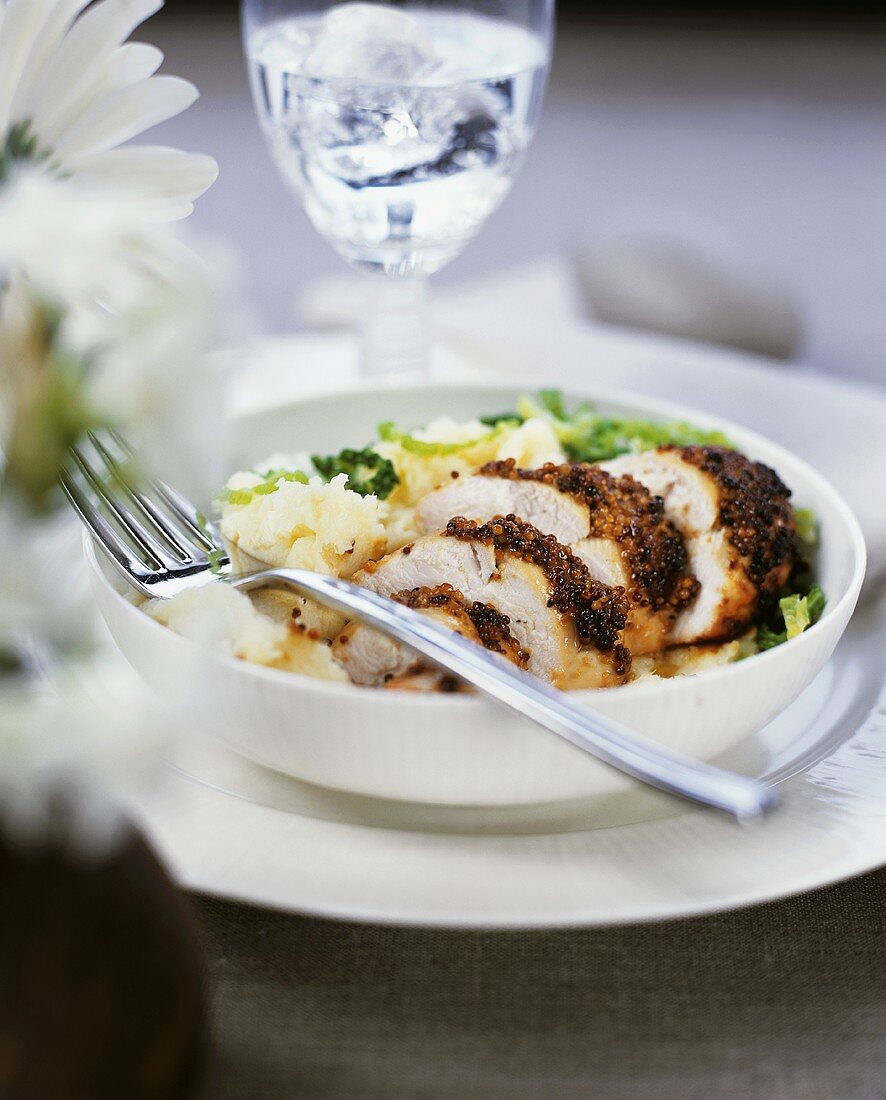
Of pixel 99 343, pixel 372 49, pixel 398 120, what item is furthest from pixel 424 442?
pixel 99 343

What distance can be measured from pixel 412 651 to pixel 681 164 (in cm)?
626

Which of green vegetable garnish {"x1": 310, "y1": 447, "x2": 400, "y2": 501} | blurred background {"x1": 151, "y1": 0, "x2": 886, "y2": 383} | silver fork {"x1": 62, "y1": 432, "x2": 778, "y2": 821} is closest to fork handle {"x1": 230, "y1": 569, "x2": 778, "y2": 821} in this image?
silver fork {"x1": 62, "y1": 432, "x2": 778, "y2": 821}

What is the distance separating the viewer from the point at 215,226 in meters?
6.25

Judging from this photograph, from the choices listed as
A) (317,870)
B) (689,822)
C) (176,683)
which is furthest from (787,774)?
(176,683)

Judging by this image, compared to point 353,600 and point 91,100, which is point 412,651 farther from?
point 91,100

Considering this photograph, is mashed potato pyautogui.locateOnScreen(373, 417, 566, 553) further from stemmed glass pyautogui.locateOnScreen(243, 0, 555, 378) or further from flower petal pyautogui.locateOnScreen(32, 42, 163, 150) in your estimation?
flower petal pyautogui.locateOnScreen(32, 42, 163, 150)

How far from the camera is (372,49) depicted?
2.68m

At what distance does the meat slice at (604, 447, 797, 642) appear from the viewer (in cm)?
207

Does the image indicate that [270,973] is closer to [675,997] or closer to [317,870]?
[317,870]

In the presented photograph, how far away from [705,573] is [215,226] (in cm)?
474

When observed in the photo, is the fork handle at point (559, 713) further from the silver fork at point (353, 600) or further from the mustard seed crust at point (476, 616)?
the mustard seed crust at point (476, 616)

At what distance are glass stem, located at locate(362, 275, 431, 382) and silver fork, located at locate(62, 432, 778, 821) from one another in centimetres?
104

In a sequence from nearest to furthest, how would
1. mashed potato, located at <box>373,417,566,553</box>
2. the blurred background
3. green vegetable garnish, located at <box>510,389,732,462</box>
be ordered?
1. mashed potato, located at <box>373,417,566,553</box>
2. green vegetable garnish, located at <box>510,389,732,462</box>
3. the blurred background

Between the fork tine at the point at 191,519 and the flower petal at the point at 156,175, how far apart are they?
0.54 m
